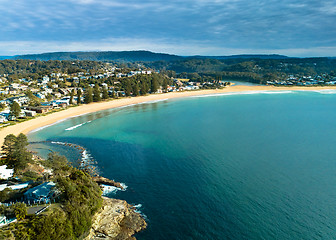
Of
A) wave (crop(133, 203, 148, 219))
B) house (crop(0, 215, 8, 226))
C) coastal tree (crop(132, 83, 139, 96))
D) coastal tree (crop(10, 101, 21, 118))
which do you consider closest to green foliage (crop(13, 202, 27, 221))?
house (crop(0, 215, 8, 226))

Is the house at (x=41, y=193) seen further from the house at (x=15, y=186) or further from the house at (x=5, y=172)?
the house at (x=5, y=172)

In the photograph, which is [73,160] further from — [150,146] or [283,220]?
[283,220]

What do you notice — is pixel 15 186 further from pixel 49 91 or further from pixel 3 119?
pixel 49 91

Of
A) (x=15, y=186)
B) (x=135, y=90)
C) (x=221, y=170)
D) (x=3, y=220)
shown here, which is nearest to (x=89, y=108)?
(x=135, y=90)

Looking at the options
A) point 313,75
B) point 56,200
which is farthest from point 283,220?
point 313,75

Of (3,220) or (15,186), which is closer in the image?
(3,220)

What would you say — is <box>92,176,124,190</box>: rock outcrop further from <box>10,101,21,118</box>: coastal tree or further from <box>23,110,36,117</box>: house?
<box>23,110,36,117</box>: house
